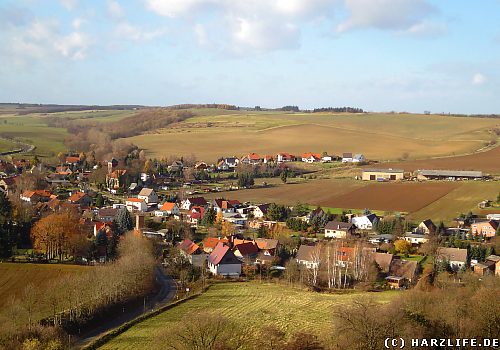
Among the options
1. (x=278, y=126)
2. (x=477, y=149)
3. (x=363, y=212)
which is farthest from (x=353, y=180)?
(x=278, y=126)

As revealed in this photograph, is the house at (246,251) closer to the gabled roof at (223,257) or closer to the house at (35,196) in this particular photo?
the gabled roof at (223,257)

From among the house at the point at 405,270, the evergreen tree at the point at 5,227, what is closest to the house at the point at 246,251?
the house at the point at 405,270

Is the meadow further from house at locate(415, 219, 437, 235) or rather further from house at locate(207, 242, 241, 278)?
house at locate(207, 242, 241, 278)

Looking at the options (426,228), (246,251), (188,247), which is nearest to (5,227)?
(188,247)

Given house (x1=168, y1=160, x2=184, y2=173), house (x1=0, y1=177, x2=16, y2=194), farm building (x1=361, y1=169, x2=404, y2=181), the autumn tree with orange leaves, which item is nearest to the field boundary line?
the autumn tree with orange leaves

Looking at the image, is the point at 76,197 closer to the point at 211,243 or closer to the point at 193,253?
the point at 211,243

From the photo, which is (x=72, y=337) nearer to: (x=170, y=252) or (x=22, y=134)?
(x=170, y=252)
